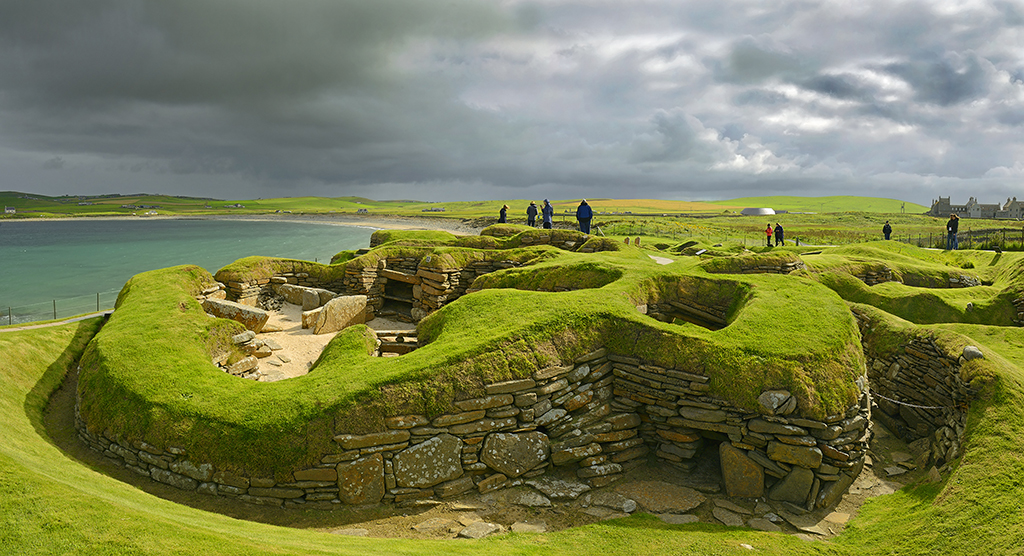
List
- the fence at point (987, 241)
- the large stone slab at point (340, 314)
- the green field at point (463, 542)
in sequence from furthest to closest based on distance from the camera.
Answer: the fence at point (987, 241)
the large stone slab at point (340, 314)
the green field at point (463, 542)

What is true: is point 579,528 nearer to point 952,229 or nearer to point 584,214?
point 584,214

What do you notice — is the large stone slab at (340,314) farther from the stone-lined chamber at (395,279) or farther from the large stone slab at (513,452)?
the large stone slab at (513,452)

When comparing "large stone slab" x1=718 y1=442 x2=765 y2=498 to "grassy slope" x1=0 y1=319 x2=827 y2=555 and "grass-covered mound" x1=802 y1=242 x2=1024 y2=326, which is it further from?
"grass-covered mound" x1=802 y1=242 x2=1024 y2=326

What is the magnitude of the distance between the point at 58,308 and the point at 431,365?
4206cm

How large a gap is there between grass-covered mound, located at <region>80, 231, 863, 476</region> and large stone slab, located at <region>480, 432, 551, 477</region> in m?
0.92

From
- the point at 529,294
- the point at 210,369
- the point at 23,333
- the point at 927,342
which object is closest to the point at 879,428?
the point at 927,342

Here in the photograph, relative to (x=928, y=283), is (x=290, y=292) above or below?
below

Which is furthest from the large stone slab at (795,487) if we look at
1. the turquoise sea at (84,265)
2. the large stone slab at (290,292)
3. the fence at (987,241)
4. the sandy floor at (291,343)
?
the turquoise sea at (84,265)

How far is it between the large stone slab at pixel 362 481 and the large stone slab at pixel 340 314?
9.07m

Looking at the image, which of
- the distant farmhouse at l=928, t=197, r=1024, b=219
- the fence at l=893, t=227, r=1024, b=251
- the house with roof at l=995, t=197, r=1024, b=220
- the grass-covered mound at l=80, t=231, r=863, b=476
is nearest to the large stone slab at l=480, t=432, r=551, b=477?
the grass-covered mound at l=80, t=231, r=863, b=476

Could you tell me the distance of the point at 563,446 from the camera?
8297 millimetres

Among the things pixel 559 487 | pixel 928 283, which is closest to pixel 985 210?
pixel 928 283

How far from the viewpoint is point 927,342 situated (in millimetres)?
10250

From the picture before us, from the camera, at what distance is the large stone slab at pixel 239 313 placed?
14.7 meters
